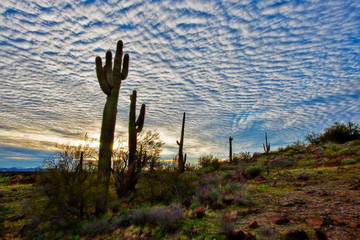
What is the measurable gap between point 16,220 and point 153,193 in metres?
5.57

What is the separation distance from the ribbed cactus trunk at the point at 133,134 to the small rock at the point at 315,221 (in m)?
8.39

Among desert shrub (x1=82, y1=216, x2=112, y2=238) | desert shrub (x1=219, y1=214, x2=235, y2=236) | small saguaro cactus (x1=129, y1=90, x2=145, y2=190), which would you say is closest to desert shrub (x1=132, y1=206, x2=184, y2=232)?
desert shrub (x1=82, y1=216, x2=112, y2=238)

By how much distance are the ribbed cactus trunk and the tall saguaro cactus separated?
154cm

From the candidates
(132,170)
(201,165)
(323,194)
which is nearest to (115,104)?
(132,170)

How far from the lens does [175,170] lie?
1039cm

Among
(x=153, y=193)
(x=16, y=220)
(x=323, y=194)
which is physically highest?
(x=323, y=194)

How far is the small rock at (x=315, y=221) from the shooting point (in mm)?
4236

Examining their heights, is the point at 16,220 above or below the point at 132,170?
below

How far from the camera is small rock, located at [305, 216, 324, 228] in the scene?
13.9 feet

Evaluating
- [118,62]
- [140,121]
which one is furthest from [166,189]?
[118,62]

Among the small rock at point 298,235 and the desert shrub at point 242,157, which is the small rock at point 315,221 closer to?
the small rock at point 298,235

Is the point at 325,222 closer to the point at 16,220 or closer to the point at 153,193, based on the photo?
the point at 153,193

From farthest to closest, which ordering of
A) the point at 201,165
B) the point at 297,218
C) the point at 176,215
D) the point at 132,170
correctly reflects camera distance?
the point at 201,165, the point at 132,170, the point at 176,215, the point at 297,218

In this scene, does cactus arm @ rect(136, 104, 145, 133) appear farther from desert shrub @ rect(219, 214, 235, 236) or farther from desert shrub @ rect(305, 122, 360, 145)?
desert shrub @ rect(305, 122, 360, 145)
